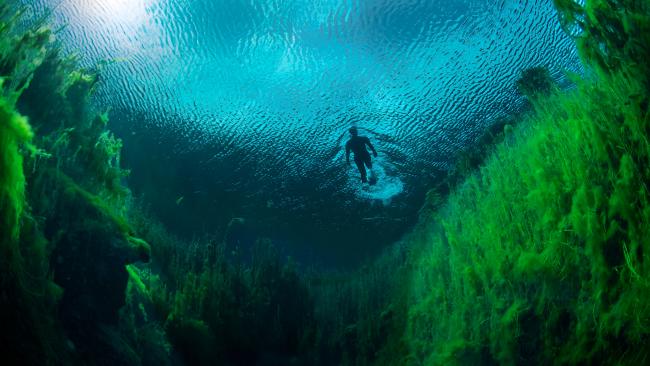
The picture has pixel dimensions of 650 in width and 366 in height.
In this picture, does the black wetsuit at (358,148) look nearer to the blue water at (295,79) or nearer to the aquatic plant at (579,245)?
the blue water at (295,79)

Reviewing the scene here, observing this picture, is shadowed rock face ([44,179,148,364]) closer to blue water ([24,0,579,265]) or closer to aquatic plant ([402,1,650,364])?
aquatic plant ([402,1,650,364])

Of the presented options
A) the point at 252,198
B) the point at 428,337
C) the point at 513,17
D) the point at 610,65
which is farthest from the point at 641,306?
the point at 252,198

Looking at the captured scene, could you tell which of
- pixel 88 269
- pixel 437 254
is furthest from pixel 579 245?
pixel 88 269

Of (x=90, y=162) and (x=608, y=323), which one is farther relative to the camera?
(x=90, y=162)

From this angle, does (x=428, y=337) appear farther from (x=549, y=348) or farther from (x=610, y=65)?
(x=610, y=65)

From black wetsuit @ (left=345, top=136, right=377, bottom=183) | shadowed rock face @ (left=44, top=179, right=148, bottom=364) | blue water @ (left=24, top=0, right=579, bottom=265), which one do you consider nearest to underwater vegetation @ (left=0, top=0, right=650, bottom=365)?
shadowed rock face @ (left=44, top=179, right=148, bottom=364)

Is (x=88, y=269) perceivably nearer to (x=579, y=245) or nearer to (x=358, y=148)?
(x=579, y=245)
